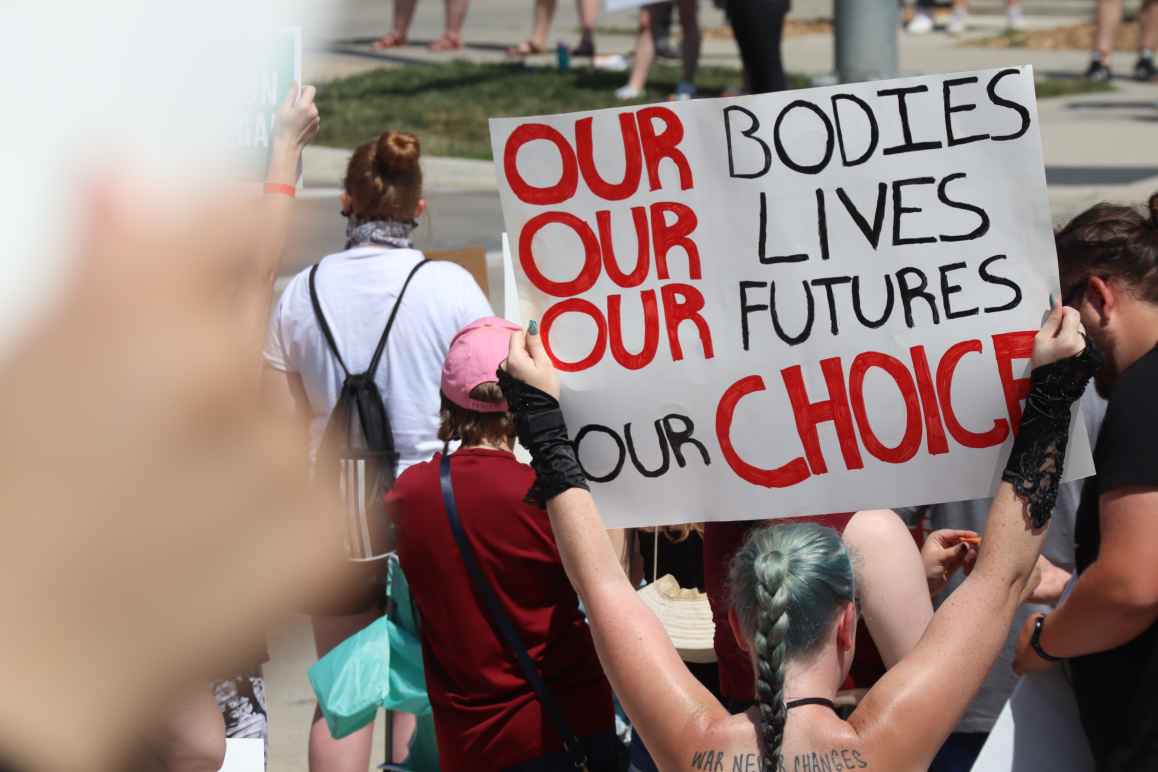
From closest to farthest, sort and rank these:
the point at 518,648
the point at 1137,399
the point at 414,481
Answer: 1. the point at 1137,399
2. the point at 518,648
3. the point at 414,481

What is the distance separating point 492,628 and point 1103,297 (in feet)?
4.43

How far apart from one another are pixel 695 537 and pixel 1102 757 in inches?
39.3

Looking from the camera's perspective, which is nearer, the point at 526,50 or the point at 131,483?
the point at 131,483

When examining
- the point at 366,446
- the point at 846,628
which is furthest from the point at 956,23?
the point at 846,628

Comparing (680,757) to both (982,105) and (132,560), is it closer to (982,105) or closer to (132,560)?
(982,105)

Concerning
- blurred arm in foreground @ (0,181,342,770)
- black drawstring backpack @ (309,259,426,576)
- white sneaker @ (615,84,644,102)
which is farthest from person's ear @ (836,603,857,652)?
white sneaker @ (615,84,644,102)

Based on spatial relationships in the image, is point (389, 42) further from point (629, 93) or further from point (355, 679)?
point (355, 679)

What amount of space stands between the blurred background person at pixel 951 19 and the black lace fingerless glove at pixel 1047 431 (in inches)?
745

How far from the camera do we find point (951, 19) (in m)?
20.3

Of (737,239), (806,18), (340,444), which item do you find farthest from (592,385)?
(806,18)

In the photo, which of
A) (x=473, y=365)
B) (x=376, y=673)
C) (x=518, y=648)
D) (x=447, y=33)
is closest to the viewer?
(x=518, y=648)

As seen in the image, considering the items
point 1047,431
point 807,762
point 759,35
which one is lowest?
point 807,762

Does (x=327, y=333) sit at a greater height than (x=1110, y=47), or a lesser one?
greater

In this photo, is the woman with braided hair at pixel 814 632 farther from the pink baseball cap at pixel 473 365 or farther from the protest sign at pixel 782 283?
the pink baseball cap at pixel 473 365
